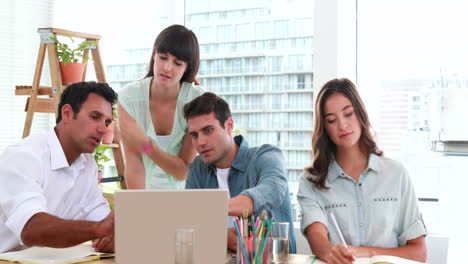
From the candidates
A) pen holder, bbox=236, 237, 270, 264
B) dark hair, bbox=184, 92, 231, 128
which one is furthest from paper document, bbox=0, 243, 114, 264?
dark hair, bbox=184, 92, 231, 128

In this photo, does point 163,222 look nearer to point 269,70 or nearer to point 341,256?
point 341,256

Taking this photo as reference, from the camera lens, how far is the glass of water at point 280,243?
5.62 ft

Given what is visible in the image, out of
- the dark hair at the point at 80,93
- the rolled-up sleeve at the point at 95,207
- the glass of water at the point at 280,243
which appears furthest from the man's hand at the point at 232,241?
the dark hair at the point at 80,93

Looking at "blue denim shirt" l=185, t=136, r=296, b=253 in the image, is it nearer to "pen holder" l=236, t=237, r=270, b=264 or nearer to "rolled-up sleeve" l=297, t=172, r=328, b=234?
"rolled-up sleeve" l=297, t=172, r=328, b=234

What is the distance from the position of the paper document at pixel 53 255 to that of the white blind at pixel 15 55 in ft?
7.82

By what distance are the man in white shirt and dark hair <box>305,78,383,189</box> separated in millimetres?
909

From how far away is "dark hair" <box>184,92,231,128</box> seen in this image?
7.81 ft

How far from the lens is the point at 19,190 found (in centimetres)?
199

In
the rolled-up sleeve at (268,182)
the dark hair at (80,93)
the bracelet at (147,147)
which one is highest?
the dark hair at (80,93)

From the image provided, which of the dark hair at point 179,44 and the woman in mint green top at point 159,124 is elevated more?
the dark hair at point 179,44

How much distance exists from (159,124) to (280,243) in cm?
→ 127

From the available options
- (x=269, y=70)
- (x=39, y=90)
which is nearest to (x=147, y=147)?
(x=269, y=70)

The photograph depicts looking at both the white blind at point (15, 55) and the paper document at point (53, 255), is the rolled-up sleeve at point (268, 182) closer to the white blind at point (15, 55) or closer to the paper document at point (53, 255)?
the paper document at point (53, 255)

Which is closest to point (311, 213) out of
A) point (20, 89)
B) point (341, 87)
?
point (341, 87)
